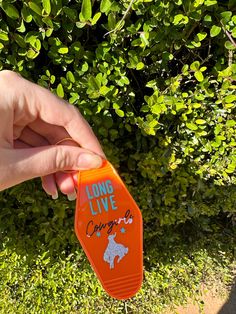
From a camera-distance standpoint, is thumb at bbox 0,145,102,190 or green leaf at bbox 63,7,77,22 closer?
thumb at bbox 0,145,102,190

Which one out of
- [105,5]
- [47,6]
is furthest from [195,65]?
[47,6]

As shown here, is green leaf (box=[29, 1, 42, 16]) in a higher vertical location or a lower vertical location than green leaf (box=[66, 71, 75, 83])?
higher

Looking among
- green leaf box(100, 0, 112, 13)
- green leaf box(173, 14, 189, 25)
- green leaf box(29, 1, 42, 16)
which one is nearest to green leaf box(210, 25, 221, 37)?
green leaf box(173, 14, 189, 25)

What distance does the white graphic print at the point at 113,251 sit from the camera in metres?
1.16

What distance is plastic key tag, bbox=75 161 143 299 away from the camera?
45.6 inches

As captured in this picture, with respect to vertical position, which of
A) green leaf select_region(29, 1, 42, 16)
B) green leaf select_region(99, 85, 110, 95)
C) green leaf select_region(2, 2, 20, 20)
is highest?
green leaf select_region(29, 1, 42, 16)

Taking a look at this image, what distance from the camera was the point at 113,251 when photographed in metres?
1.17

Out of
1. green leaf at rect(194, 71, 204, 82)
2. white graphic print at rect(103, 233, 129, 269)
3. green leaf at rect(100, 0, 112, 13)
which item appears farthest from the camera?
green leaf at rect(194, 71, 204, 82)

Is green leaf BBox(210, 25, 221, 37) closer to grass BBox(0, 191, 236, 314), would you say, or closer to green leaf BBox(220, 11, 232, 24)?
green leaf BBox(220, 11, 232, 24)

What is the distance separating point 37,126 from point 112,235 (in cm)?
49

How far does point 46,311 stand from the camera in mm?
2422

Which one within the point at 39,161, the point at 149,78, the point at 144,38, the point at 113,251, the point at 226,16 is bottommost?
the point at 113,251

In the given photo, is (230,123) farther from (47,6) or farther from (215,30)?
(47,6)

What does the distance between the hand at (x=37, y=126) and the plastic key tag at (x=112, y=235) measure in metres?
0.11
